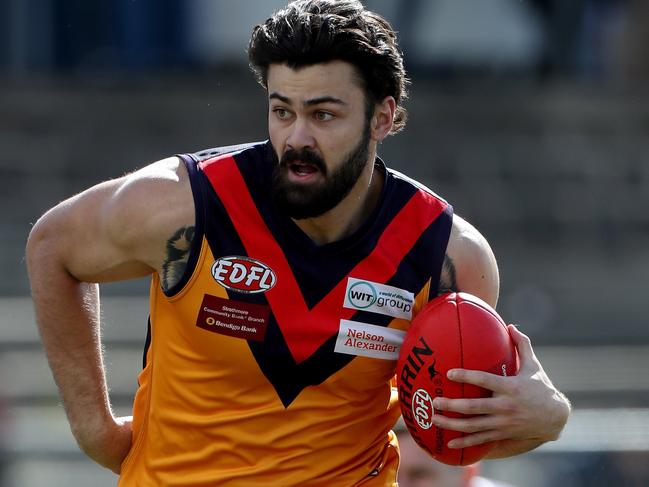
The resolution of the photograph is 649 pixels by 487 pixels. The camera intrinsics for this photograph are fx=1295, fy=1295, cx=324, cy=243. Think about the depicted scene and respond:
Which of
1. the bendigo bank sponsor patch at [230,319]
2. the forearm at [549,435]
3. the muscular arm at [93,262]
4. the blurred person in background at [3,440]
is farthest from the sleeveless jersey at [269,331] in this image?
the blurred person in background at [3,440]

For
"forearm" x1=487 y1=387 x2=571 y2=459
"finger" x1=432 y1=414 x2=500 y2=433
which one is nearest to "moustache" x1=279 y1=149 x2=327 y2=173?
"finger" x1=432 y1=414 x2=500 y2=433

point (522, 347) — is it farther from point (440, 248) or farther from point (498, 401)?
point (440, 248)

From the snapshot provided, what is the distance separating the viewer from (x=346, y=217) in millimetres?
4250

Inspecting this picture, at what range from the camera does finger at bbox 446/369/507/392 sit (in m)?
3.91

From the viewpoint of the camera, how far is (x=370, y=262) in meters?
4.20

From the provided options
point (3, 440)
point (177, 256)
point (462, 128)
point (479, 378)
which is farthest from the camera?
point (462, 128)

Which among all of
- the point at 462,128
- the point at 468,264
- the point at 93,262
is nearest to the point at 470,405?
the point at 468,264

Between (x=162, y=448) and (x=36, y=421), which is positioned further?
(x=36, y=421)

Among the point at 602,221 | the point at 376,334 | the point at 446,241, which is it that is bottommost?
the point at 602,221

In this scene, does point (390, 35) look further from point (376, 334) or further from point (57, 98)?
point (57, 98)

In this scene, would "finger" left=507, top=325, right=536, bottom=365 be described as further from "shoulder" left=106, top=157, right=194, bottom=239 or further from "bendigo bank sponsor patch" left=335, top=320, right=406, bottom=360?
"shoulder" left=106, top=157, right=194, bottom=239

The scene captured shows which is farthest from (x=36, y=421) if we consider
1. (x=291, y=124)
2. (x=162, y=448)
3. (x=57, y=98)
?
(x=57, y=98)

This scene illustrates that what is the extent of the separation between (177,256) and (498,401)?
42.6 inches

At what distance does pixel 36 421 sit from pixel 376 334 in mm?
6064
